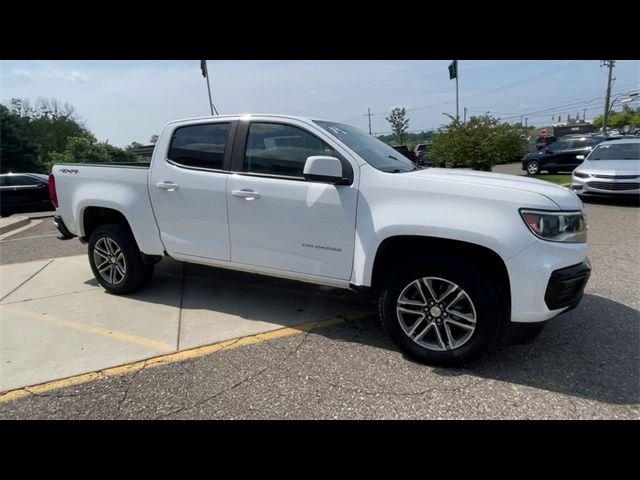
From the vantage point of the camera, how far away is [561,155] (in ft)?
56.3

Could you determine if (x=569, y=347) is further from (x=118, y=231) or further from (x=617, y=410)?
(x=118, y=231)

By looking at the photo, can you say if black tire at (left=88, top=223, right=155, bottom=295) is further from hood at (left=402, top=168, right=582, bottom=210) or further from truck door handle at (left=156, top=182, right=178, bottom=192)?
hood at (left=402, top=168, right=582, bottom=210)

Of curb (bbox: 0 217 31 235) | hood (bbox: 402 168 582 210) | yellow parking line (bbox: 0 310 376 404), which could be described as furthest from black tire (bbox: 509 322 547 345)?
curb (bbox: 0 217 31 235)

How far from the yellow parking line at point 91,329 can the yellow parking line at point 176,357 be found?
0.73 feet

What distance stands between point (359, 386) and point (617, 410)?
5.27ft

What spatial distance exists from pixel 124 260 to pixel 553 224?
4.20 metres

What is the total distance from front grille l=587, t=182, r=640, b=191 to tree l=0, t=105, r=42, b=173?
44.1 metres

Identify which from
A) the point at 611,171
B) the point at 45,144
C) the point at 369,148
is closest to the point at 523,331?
the point at 369,148

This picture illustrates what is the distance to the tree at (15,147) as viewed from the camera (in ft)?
122

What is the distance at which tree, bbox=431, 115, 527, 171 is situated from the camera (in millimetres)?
13391

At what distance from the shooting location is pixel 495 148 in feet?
44.0

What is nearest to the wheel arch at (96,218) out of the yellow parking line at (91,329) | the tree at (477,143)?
the yellow parking line at (91,329)

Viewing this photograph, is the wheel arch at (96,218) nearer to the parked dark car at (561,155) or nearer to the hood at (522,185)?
the hood at (522,185)
